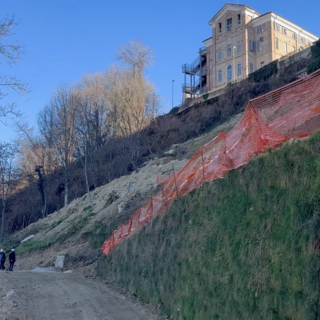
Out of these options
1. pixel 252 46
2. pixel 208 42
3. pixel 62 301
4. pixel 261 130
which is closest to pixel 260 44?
pixel 252 46

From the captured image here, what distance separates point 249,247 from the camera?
7.46 metres

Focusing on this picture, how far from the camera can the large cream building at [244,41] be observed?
45219 millimetres

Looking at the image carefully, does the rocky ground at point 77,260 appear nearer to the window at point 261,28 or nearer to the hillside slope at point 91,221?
the hillside slope at point 91,221

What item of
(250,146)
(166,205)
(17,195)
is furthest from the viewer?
(17,195)

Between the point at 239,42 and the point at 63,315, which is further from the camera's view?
the point at 239,42

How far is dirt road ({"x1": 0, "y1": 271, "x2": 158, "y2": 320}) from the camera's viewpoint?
1091cm

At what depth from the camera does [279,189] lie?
7.51 meters

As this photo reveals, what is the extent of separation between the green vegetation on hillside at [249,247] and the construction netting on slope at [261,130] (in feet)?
1.42

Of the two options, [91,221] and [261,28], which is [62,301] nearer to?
[91,221]

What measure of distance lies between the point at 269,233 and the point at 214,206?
9.44 feet

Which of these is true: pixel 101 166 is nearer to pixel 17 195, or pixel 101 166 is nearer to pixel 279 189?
pixel 17 195

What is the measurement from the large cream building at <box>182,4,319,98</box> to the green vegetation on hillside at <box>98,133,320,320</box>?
3497cm

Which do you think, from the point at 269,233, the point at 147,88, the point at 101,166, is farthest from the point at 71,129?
the point at 269,233

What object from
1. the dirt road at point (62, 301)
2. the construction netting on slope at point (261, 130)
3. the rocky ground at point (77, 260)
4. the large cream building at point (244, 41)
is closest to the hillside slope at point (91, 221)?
the rocky ground at point (77, 260)
